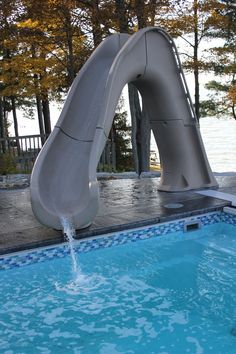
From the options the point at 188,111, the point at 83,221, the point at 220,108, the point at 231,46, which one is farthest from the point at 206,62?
the point at 83,221

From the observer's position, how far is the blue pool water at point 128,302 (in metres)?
4.03

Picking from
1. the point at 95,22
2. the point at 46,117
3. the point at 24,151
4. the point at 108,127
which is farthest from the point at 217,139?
the point at 108,127

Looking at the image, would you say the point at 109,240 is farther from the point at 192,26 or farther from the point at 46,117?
the point at 46,117

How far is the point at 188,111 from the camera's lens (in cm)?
850

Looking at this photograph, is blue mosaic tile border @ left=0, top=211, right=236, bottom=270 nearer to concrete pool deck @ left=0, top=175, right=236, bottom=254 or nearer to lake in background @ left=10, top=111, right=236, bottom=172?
concrete pool deck @ left=0, top=175, right=236, bottom=254

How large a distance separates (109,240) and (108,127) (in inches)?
71.0

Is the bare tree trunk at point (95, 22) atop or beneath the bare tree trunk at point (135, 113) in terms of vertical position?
atop

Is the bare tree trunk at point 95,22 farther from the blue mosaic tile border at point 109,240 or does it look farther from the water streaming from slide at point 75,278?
the water streaming from slide at point 75,278

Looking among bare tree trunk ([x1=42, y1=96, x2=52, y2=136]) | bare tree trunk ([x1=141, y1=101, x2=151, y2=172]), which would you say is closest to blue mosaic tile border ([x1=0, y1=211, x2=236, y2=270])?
bare tree trunk ([x1=141, y1=101, x2=151, y2=172])

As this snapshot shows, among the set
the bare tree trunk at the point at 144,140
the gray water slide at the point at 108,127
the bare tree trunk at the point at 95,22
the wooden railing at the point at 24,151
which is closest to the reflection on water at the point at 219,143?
the bare tree trunk at the point at 144,140

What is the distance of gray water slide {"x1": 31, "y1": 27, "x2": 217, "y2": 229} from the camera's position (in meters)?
6.08

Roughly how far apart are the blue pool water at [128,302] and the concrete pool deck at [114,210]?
1.22 ft

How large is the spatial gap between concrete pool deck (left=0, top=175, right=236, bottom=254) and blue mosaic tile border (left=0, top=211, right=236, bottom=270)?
0.33 feet

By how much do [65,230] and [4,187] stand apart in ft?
13.9
